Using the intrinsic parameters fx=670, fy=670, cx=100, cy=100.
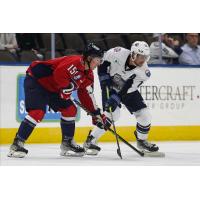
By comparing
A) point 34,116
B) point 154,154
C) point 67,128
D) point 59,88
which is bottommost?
point 154,154

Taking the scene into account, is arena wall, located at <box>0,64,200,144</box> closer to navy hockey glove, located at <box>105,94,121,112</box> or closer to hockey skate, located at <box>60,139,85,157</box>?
hockey skate, located at <box>60,139,85,157</box>

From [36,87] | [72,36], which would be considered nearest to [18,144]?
[36,87]

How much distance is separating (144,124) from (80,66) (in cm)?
87

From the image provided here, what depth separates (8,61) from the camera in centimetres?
645

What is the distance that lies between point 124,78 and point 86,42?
1.60 metres

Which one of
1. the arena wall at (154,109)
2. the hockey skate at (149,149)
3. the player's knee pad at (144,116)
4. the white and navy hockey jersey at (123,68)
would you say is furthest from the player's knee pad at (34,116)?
the arena wall at (154,109)

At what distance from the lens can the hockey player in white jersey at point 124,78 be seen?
525cm

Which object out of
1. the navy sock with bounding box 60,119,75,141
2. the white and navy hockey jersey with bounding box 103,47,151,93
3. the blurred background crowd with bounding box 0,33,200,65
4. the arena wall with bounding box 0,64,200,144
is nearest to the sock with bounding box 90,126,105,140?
the navy sock with bounding box 60,119,75,141

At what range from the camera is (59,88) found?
5035 millimetres

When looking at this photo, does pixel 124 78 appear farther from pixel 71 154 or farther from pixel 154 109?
pixel 154 109

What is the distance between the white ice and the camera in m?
4.98

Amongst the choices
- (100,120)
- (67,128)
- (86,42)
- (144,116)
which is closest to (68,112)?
(67,128)

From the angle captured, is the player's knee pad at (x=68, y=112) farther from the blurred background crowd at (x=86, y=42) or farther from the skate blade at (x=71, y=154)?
the blurred background crowd at (x=86, y=42)

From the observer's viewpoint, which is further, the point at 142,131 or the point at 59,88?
the point at 142,131
